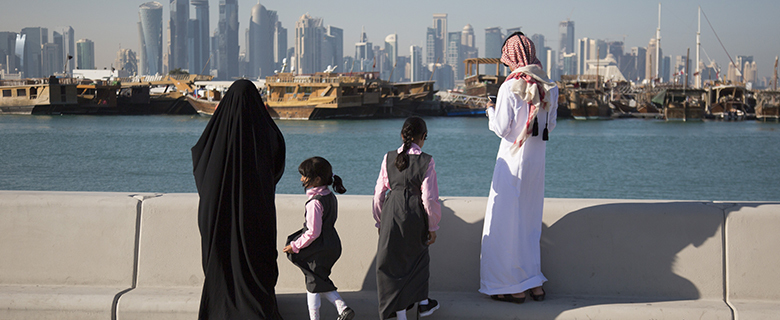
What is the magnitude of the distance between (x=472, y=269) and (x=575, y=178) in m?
27.4

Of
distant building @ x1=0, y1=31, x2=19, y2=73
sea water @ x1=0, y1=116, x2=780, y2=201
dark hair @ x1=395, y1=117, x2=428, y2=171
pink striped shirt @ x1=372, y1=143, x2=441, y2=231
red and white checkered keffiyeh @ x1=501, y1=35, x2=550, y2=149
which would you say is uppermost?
distant building @ x1=0, y1=31, x2=19, y2=73

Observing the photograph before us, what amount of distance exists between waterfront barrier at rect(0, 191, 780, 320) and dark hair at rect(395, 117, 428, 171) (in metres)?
0.49

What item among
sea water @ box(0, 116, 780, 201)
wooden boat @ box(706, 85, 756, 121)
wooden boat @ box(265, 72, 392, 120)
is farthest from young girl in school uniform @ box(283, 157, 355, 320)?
wooden boat @ box(706, 85, 756, 121)

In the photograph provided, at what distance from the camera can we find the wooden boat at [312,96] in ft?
203

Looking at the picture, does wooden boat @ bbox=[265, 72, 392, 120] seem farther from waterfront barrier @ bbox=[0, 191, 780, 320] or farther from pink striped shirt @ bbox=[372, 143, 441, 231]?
pink striped shirt @ bbox=[372, 143, 441, 231]

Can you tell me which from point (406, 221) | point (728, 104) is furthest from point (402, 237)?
point (728, 104)

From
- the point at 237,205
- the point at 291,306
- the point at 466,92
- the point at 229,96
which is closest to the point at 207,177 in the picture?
the point at 237,205

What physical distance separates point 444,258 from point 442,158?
33.2 metres

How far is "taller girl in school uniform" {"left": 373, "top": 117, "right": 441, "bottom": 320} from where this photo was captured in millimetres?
3074

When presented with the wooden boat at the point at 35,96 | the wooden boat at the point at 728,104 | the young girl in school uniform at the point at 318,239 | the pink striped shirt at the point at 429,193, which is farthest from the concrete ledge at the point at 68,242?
the wooden boat at the point at 728,104

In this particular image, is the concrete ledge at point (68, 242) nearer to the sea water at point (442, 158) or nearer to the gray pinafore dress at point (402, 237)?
the gray pinafore dress at point (402, 237)

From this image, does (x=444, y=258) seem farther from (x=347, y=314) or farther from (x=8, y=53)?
(x=8, y=53)

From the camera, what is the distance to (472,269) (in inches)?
140

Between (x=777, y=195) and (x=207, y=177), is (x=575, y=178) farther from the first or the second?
(x=207, y=177)
